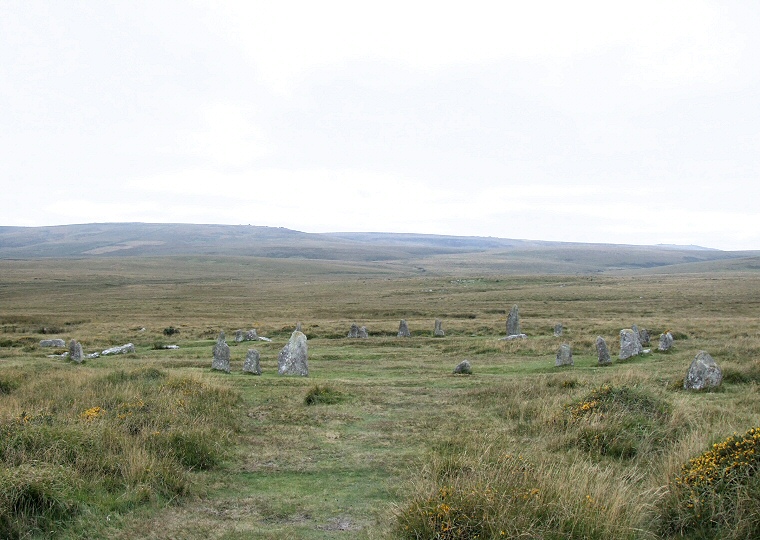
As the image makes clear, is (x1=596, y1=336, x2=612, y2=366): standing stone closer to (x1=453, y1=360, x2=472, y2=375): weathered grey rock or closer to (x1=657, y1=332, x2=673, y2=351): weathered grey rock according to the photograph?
(x1=657, y1=332, x2=673, y2=351): weathered grey rock

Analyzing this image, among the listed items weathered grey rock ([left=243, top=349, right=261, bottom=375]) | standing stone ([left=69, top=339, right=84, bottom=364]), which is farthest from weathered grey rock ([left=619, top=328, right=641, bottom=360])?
standing stone ([left=69, top=339, right=84, bottom=364])

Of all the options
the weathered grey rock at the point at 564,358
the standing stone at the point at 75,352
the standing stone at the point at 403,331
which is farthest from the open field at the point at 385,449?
the standing stone at the point at 403,331

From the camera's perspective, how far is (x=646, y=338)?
27.5 m

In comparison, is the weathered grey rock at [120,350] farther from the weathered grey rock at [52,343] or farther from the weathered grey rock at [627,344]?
the weathered grey rock at [627,344]

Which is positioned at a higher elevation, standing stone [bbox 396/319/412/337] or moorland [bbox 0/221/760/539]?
moorland [bbox 0/221/760/539]

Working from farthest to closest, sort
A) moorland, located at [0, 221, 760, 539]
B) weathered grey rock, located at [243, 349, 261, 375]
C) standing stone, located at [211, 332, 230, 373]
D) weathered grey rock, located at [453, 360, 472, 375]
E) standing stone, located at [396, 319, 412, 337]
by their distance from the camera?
standing stone, located at [396, 319, 412, 337] → standing stone, located at [211, 332, 230, 373] → weathered grey rock, located at [243, 349, 261, 375] → weathered grey rock, located at [453, 360, 472, 375] → moorland, located at [0, 221, 760, 539]

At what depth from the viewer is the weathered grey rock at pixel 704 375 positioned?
14359 mm

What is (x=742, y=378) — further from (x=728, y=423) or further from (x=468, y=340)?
(x=468, y=340)

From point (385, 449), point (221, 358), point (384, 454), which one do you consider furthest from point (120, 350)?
point (384, 454)

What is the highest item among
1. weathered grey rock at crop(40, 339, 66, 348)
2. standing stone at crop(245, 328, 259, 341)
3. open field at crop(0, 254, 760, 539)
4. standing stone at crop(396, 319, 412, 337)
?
open field at crop(0, 254, 760, 539)

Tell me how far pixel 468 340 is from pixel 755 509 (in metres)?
24.7

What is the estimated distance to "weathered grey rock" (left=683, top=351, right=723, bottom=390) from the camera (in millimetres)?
14359

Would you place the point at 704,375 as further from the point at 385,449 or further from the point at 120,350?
the point at 120,350

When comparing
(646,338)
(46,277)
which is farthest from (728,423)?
(46,277)
